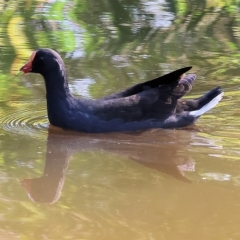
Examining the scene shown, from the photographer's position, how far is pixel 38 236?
12.9ft

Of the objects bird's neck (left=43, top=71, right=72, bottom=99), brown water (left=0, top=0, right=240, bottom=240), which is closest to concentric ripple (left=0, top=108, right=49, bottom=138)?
brown water (left=0, top=0, right=240, bottom=240)

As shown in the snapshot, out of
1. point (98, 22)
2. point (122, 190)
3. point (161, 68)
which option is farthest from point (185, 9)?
point (122, 190)

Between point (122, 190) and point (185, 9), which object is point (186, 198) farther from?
point (185, 9)

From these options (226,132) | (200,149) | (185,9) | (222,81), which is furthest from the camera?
(185,9)

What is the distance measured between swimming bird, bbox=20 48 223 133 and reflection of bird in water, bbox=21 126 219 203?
11 centimetres

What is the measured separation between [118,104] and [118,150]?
0.78m

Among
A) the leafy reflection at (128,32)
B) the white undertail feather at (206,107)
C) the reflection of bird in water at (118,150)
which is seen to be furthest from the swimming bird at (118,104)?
the leafy reflection at (128,32)

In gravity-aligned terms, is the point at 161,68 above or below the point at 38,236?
below

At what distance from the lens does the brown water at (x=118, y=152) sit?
4156mm

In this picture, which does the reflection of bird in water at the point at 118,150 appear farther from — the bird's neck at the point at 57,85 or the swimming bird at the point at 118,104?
the bird's neck at the point at 57,85

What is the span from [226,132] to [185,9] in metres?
7.72

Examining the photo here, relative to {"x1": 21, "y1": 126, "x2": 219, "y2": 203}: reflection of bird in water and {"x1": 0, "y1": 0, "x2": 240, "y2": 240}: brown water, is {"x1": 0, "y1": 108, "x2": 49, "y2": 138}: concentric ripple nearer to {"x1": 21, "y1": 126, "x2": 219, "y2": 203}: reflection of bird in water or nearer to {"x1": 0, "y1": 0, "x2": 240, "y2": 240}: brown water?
{"x1": 0, "y1": 0, "x2": 240, "y2": 240}: brown water

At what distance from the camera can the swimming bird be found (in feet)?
20.9

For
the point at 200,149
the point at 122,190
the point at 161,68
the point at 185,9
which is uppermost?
the point at 122,190
